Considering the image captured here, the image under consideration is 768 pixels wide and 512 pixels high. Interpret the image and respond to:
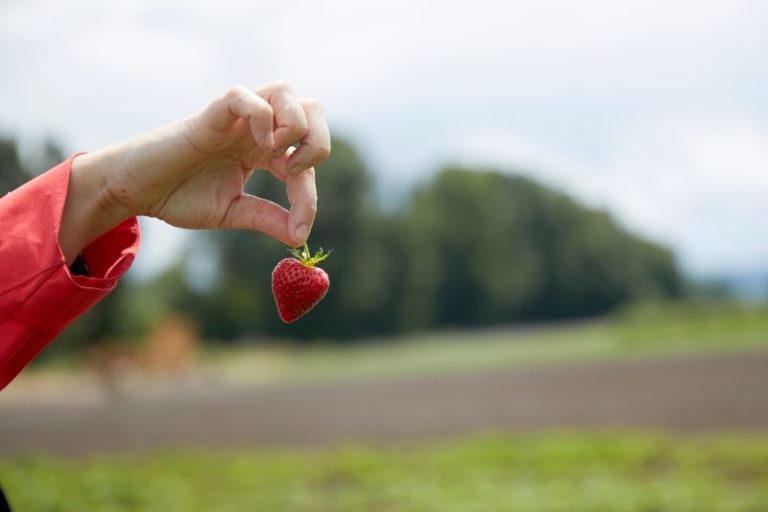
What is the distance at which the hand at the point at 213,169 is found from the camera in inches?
47.7

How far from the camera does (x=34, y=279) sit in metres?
1.13

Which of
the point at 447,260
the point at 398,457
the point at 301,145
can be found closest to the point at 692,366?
the point at 398,457

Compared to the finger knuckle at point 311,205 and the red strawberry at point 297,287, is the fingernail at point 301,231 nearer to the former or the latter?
the finger knuckle at point 311,205

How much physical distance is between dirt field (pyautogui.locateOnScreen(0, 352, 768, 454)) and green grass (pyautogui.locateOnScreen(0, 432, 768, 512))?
56.4 inches

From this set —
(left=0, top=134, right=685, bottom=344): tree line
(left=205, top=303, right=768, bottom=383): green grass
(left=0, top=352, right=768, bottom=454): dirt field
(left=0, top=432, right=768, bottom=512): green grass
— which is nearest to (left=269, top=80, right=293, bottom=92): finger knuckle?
(left=0, top=432, right=768, bottom=512): green grass

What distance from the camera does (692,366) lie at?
50.0 feet

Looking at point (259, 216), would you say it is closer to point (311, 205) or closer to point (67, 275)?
point (311, 205)

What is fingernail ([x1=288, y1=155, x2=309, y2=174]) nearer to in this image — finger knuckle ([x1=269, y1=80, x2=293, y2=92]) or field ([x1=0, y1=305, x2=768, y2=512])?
finger knuckle ([x1=269, y1=80, x2=293, y2=92])

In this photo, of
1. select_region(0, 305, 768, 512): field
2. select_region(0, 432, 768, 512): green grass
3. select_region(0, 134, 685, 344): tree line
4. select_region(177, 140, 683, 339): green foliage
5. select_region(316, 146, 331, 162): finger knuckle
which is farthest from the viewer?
select_region(177, 140, 683, 339): green foliage

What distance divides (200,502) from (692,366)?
1102 cm

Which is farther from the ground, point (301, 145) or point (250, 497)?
point (301, 145)

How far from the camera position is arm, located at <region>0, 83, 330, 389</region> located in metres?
1.15

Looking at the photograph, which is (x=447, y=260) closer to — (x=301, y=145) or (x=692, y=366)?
(x=692, y=366)

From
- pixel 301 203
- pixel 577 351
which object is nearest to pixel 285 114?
pixel 301 203
